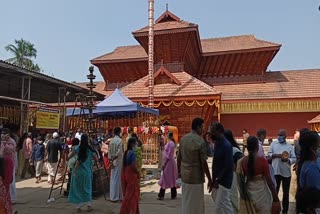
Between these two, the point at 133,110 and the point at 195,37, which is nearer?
the point at 133,110

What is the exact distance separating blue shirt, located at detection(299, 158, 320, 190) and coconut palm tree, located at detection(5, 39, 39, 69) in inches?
1611

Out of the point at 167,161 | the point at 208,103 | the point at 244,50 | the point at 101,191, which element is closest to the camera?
the point at 167,161

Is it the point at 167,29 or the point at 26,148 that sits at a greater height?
the point at 167,29

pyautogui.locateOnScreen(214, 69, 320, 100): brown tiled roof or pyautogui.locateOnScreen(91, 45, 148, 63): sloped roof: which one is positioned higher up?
pyautogui.locateOnScreen(91, 45, 148, 63): sloped roof

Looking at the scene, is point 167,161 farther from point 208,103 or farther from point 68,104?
point 68,104

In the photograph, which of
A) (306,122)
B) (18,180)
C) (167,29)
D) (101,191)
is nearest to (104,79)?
(167,29)

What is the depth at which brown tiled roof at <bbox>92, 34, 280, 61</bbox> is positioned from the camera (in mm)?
22836

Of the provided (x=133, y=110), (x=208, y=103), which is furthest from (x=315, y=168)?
(x=208, y=103)

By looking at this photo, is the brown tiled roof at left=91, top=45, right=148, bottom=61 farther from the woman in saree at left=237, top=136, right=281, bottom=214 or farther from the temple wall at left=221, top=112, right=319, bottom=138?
the woman in saree at left=237, top=136, right=281, bottom=214

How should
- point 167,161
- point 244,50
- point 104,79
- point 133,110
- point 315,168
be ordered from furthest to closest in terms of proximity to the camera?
point 104,79 → point 244,50 → point 133,110 → point 167,161 → point 315,168

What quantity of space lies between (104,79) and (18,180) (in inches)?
648

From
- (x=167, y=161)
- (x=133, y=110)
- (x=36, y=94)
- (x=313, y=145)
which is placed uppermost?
(x=36, y=94)

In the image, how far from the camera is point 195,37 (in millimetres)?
20766

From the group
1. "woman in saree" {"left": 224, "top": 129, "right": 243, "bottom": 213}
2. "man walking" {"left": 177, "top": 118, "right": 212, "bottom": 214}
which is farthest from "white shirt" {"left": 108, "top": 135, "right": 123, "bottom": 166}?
"woman in saree" {"left": 224, "top": 129, "right": 243, "bottom": 213}
